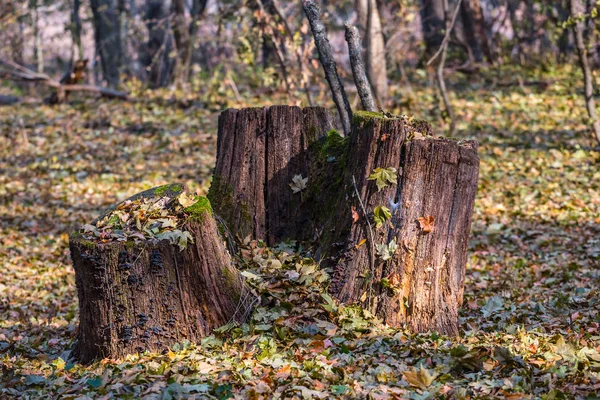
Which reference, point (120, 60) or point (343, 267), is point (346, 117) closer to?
point (343, 267)

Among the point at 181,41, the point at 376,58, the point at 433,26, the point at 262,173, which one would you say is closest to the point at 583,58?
the point at 376,58

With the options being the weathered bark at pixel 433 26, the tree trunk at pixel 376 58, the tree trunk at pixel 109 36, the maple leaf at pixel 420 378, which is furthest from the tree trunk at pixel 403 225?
the tree trunk at pixel 109 36

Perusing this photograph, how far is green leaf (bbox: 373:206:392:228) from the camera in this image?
14.2ft

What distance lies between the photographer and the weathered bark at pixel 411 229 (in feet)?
14.2

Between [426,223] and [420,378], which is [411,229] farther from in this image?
[420,378]

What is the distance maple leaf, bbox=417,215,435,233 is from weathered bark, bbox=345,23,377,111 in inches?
68.6

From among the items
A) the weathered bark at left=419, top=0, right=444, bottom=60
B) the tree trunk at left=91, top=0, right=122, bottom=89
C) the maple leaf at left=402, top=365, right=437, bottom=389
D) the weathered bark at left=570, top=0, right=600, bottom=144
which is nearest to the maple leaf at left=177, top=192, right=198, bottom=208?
the maple leaf at left=402, top=365, right=437, bottom=389

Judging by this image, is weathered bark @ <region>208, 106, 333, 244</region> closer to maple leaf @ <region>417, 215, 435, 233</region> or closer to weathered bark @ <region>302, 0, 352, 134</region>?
weathered bark @ <region>302, 0, 352, 134</region>

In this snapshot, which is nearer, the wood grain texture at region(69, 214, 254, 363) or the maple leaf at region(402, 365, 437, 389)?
the maple leaf at region(402, 365, 437, 389)

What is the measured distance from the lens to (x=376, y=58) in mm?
12031

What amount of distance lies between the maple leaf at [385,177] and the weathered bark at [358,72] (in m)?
1.58

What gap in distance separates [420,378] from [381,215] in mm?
1146

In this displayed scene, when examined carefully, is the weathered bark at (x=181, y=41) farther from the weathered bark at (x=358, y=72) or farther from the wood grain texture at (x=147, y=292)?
the wood grain texture at (x=147, y=292)

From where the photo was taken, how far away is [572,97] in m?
12.6
